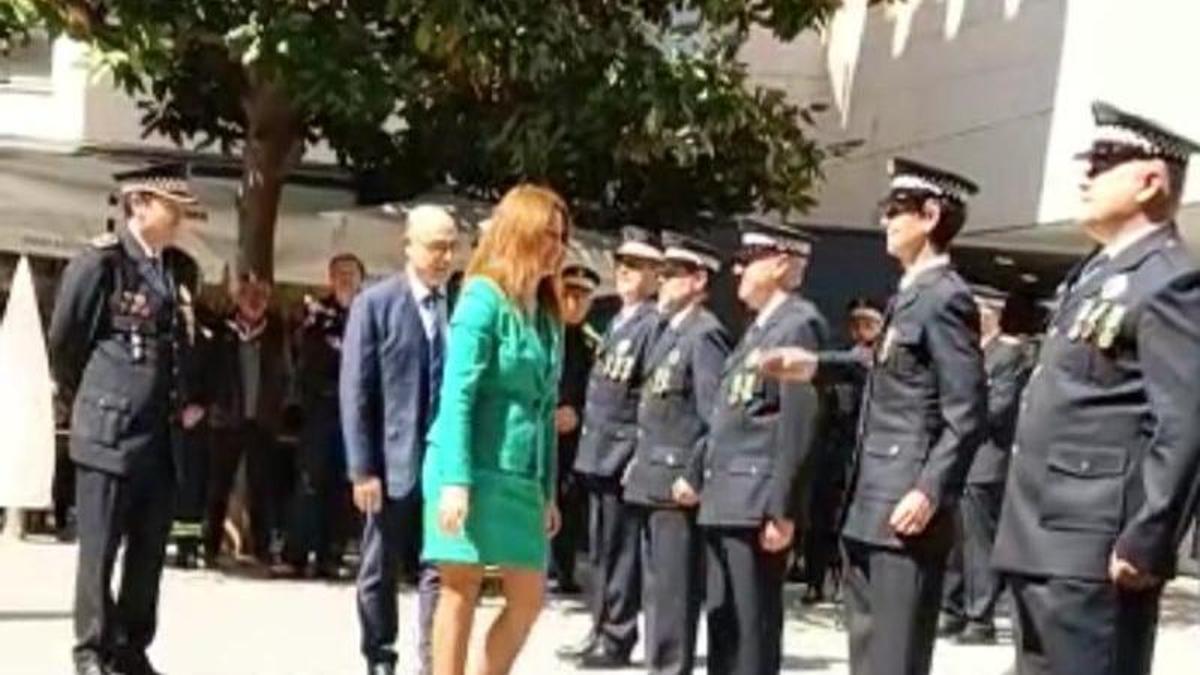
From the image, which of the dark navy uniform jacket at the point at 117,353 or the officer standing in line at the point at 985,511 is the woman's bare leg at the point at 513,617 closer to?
the dark navy uniform jacket at the point at 117,353

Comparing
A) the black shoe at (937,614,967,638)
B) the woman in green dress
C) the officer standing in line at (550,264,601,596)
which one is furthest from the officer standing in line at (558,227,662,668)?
the woman in green dress

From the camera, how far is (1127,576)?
5.54m

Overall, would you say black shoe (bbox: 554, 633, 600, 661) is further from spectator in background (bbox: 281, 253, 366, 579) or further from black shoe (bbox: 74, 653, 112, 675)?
spectator in background (bbox: 281, 253, 366, 579)

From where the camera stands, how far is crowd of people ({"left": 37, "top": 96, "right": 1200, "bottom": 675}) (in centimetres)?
573

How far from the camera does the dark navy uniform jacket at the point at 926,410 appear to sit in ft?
23.2

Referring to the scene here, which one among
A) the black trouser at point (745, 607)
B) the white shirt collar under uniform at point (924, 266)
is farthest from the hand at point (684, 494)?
the white shirt collar under uniform at point (924, 266)

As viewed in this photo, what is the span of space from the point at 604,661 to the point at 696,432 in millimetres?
1515

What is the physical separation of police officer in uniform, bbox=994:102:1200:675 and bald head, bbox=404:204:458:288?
3397 millimetres

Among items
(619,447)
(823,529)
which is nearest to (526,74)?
(619,447)

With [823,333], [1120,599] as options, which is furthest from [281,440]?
[1120,599]

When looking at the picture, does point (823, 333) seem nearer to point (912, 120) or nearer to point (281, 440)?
point (281, 440)

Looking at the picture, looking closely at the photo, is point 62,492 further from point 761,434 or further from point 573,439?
point 761,434

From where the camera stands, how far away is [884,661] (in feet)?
23.6

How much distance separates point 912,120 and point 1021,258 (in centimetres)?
168
